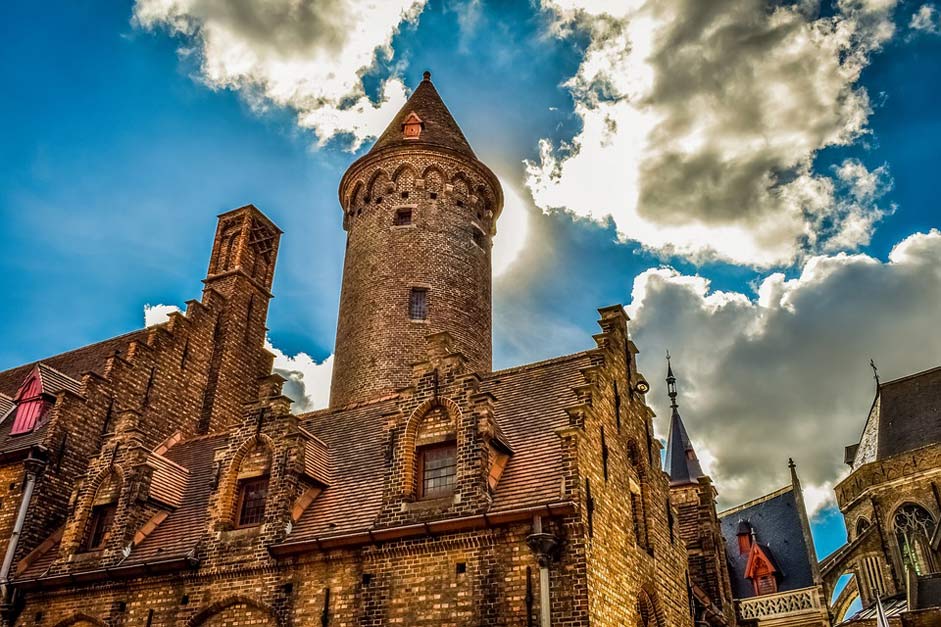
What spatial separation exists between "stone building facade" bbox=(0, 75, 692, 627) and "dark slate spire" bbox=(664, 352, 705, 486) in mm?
19947

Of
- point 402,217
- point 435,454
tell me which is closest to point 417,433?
point 435,454

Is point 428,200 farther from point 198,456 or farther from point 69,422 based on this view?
point 69,422

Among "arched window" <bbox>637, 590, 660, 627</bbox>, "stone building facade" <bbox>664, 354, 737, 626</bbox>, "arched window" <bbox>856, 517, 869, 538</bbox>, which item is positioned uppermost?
"arched window" <bbox>856, 517, 869, 538</bbox>

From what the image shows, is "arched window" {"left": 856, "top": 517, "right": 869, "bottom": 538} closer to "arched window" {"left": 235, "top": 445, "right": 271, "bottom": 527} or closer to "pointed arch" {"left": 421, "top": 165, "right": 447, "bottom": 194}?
"pointed arch" {"left": 421, "top": 165, "right": 447, "bottom": 194}

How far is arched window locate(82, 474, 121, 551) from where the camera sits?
17938mm

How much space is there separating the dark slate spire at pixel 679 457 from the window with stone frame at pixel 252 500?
27441 millimetres

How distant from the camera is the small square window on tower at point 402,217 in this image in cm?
2530

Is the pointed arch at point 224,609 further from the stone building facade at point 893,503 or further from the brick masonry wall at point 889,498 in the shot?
the brick masonry wall at point 889,498

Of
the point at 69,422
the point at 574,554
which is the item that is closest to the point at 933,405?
the point at 574,554

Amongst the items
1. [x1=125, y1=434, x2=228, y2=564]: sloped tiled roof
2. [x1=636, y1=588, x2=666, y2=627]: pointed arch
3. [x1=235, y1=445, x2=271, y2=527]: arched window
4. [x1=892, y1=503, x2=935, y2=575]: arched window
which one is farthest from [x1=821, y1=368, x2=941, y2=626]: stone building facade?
[x1=125, y1=434, x2=228, y2=564]: sloped tiled roof

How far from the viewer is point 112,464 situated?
1862cm

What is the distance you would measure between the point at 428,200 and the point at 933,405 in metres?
28.6

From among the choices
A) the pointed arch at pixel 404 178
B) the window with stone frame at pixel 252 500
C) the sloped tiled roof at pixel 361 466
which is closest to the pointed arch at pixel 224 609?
the sloped tiled roof at pixel 361 466

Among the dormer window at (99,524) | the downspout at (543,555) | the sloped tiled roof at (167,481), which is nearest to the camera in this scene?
the downspout at (543,555)
